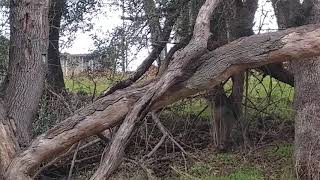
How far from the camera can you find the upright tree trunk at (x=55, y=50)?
11531mm

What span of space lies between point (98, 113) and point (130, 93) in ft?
1.62

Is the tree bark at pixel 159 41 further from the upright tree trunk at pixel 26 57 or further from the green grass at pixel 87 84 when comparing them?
the upright tree trunk at pixel 26 57

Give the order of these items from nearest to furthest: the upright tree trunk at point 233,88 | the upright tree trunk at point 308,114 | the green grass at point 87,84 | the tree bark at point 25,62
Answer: the tree bark at point 25,62, the upright tree trunk at point 308,114, the upright tree trunk at point 233,88, the green grass at point 87,84

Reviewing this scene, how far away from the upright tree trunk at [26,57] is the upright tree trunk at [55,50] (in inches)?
84.1

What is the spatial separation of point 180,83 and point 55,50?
530cm

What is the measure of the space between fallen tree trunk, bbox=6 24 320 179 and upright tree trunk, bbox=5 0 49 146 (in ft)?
2.86

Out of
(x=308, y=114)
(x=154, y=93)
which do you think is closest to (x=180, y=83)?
(x=154, y=93)

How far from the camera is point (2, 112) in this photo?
27.5 feet

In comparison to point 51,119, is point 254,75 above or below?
above

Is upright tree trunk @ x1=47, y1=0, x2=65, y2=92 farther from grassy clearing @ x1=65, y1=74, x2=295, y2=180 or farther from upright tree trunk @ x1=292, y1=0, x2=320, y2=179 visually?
upright tree trunk @ x1=292, y1=0, x2=320, y2=179

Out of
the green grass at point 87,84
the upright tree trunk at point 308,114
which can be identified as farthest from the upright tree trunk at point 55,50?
the upright tree trunk at point 308,114

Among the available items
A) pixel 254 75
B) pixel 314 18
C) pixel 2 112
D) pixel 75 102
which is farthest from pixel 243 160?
pixel 2 112

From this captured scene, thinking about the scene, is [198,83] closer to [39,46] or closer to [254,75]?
[39,46]

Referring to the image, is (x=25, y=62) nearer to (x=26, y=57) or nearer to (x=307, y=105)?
(x=26, y=57)
